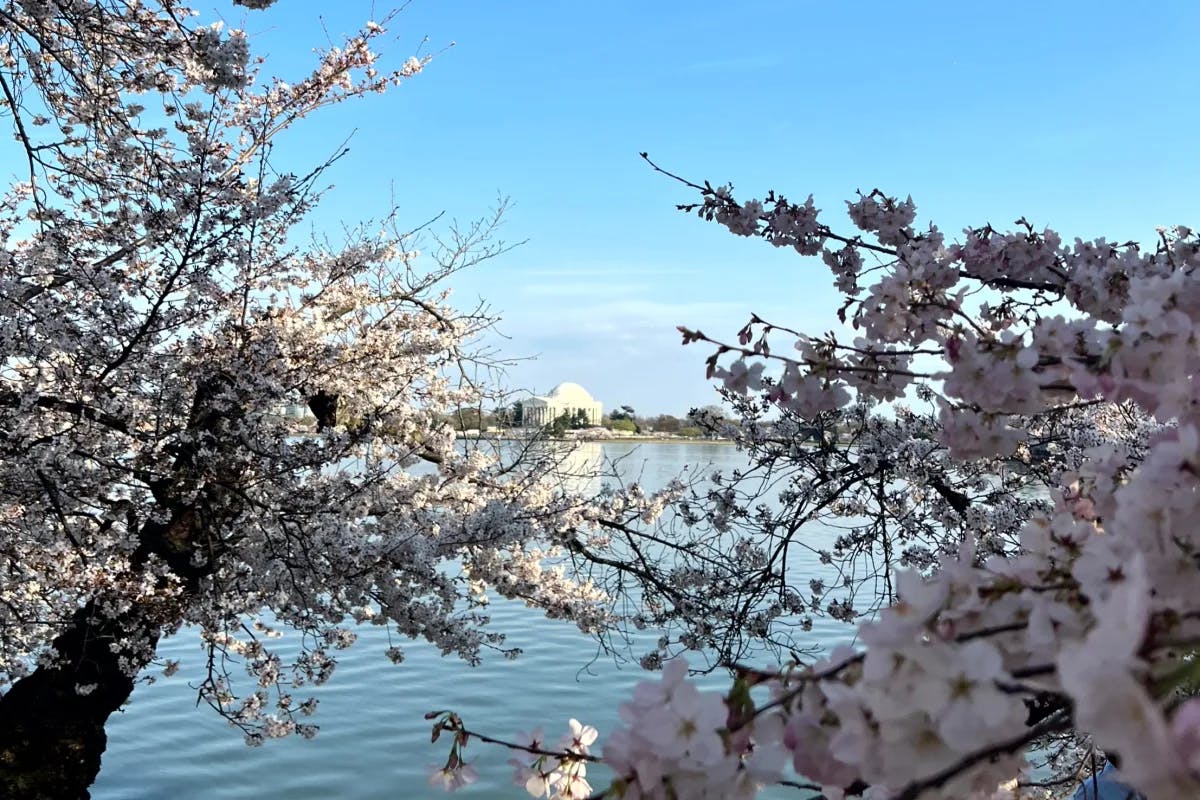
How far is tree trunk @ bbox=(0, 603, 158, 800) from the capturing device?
17.3 ft

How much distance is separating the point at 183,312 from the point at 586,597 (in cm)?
369

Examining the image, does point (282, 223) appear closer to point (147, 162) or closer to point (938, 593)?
point (147, 162)

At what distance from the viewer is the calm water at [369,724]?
23.4 ft

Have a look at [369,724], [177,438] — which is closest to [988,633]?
[177,438]

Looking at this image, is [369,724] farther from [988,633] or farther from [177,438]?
[988,633]

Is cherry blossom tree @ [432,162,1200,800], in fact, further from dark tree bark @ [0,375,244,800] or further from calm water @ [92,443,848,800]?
calm water @ [92,443,848,800]

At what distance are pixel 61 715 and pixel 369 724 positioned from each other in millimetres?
3257

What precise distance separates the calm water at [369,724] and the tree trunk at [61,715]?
1.76 meters

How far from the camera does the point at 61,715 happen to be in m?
5.43

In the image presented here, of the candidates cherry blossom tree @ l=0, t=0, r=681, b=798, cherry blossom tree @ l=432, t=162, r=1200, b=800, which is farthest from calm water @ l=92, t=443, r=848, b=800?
cherry blossom tree @ l=432, t=162, r=1200, b=800

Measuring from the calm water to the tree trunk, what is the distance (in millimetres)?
1763

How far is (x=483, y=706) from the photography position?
859 centimetres

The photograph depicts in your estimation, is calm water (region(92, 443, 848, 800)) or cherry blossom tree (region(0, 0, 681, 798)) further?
calm water (region(92, 443, 848, 800))

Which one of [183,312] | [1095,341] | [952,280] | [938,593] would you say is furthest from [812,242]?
[183,312]
